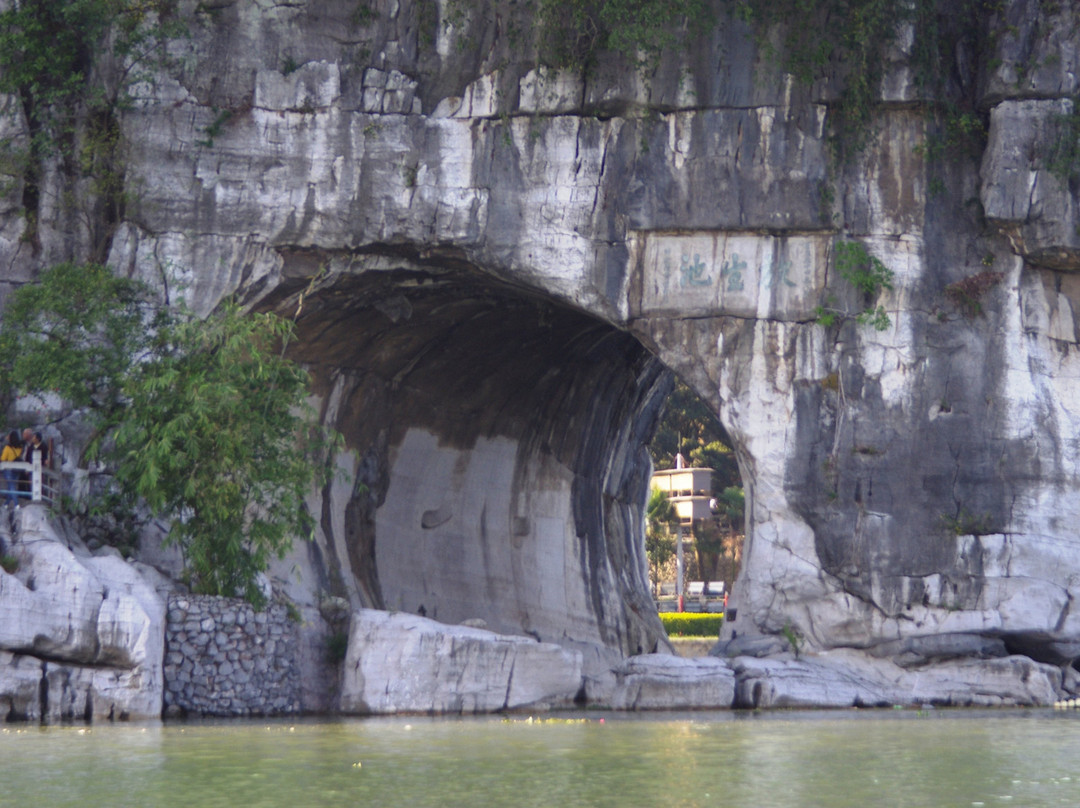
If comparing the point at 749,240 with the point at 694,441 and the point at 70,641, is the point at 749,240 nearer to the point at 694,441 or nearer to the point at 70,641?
the point at 70,641

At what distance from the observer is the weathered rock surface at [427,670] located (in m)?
17.9

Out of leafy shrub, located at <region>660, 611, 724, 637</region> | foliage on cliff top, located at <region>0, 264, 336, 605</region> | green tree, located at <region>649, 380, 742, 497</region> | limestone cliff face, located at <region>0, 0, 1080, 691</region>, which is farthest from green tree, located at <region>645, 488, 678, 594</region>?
foliage on cliff top, located at <region>0, 264, 336, 605</region>

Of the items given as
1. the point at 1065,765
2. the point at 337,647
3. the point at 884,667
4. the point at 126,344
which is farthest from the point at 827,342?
the point at 1065,765

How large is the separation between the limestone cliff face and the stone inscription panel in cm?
3

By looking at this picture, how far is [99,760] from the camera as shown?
10953 millimetres

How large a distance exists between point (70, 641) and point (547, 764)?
6900mm

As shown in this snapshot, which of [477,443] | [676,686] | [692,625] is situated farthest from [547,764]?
[692,625]

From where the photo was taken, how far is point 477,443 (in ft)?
86.2

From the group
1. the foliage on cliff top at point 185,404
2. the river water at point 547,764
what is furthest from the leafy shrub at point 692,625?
the river water at point 547,764

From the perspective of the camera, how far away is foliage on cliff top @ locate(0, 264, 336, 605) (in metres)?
17.6

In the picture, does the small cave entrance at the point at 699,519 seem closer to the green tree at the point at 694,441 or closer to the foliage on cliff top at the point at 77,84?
the green tree at the point at 694,441

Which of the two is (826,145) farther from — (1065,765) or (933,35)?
(1065,765)

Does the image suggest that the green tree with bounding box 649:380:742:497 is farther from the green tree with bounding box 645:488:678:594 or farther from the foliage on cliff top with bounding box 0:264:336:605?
the foliage on cliff top with bounding box 0:264:336:605

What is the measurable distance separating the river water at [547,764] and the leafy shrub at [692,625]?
1869 centimetres
